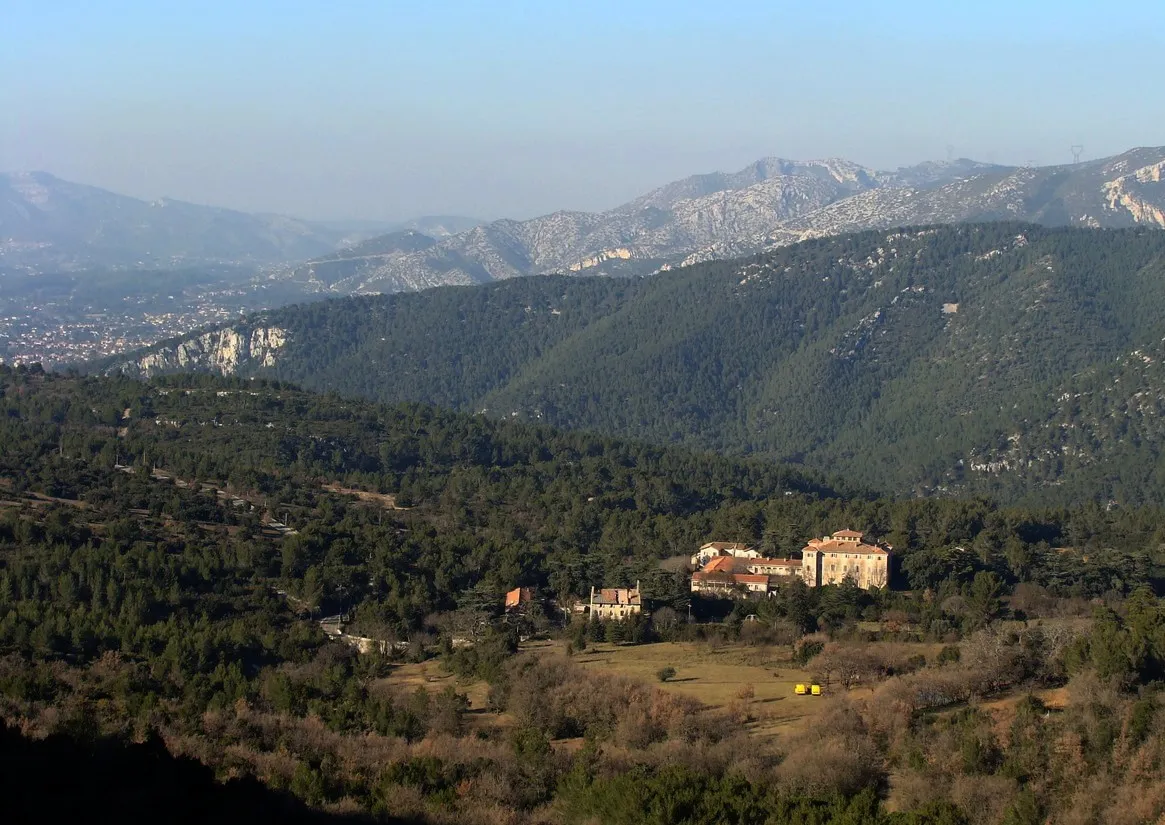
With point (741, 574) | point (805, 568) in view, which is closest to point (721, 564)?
point (741, 574)

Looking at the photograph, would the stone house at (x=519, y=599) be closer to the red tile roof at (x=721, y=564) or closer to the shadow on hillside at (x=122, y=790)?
the red tile roof at (x=721, y=564)

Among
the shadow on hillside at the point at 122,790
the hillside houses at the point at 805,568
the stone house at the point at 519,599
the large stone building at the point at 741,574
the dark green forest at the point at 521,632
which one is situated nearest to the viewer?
the shadow on hillside at the point at 122,790

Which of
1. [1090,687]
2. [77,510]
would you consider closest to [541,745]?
[1090,687]

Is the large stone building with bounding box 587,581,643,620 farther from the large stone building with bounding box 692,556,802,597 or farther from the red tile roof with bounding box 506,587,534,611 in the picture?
the large stone building with bounding box 692,556,802,597

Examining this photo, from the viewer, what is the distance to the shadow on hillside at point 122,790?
33.6 metres

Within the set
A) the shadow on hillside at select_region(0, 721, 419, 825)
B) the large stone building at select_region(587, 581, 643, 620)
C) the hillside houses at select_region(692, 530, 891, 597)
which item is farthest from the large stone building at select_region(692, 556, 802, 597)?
the shadow on hillside at select_region(0, 721, 419, 825)

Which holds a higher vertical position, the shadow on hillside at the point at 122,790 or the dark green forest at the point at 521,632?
the shadow on hillside at the point at 122,790

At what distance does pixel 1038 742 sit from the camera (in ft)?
146

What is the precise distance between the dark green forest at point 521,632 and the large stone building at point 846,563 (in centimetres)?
151

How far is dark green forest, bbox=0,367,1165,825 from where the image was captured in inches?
1624

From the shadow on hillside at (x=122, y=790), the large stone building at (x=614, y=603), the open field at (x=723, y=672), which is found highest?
the shadow on hillside at (x=122, y=790)

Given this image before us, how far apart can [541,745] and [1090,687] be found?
16792mm

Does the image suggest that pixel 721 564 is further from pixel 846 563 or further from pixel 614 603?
pixel 614 603

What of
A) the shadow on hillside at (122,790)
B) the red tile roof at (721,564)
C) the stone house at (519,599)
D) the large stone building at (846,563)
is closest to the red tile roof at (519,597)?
the stone house at (519,599)
